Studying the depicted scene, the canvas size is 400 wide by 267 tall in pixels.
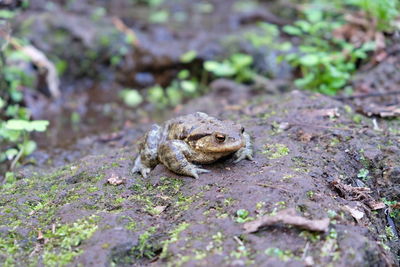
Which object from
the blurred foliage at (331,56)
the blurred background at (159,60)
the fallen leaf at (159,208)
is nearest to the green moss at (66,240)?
the fallen leaf at (159,208)

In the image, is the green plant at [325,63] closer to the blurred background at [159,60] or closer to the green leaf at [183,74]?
the blurred background at [159,60]

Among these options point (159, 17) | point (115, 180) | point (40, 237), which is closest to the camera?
point (40, 237)

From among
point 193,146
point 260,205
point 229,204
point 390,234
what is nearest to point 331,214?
point 260,205

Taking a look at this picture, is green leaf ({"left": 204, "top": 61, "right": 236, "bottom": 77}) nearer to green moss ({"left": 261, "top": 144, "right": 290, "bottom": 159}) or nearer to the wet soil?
the wet soil

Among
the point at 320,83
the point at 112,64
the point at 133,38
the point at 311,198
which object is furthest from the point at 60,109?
the point at 311,198

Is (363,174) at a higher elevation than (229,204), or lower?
lower

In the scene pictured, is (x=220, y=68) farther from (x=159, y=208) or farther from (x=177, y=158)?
(x=159, y=208)
